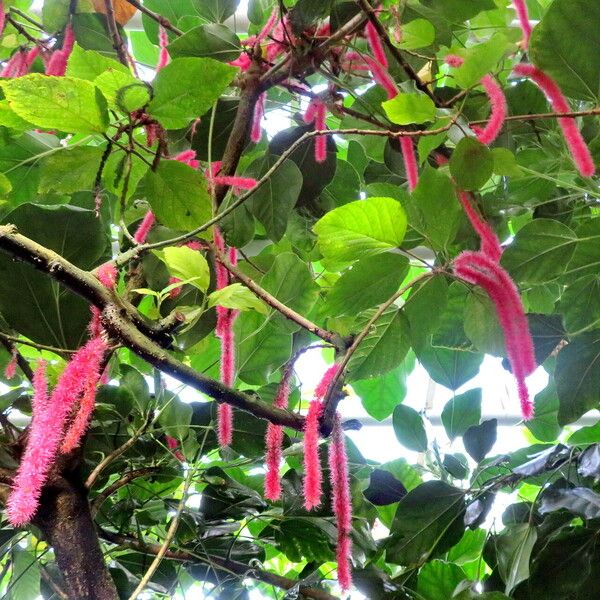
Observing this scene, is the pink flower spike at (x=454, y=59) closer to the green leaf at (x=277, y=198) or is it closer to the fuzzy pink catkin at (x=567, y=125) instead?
the fuzzy pink catkin at (x=567, y=125)

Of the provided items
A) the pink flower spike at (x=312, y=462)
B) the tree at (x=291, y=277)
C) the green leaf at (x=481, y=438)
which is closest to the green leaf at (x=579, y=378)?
the tree at (x=291, y=277)

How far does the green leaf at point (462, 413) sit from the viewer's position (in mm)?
853

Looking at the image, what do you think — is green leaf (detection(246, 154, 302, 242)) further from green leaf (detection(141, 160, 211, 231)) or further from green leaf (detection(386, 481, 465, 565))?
green leaf (detection(386, 481, 465, 565))

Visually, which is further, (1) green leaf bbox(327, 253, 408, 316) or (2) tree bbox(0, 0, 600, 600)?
(1) green leaf bbox(327, 253, 408, 316)

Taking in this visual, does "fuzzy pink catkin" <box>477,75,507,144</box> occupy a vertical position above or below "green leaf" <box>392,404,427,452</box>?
above

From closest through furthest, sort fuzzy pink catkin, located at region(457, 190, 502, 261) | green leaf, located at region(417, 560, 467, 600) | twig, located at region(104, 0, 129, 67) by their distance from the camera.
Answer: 1. fuzzy pink catkin, located at region(457, 190, 502, 261)
2. twig, located at region(104, 0, 129, 67)
3. green leaf, located at region(417, 560, 467, 600)

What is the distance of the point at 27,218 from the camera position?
20.6 inches

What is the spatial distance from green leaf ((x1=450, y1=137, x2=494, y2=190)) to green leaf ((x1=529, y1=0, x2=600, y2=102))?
0.10 m

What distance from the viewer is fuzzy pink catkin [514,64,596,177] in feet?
1.52

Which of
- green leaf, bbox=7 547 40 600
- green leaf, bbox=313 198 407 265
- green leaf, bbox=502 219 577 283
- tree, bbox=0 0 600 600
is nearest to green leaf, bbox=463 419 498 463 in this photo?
tree, bbox=0 0 600 600

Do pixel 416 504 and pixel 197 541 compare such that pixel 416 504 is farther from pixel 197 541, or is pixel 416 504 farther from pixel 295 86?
pixel 295 86

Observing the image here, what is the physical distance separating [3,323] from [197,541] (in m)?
0.34

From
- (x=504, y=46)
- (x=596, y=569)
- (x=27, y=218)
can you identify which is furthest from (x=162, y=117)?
(x=596, y=569)

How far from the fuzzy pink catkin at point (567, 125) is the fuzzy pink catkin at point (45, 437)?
0.34 m
